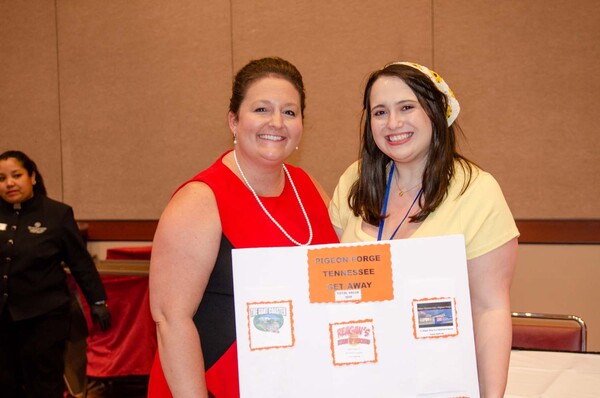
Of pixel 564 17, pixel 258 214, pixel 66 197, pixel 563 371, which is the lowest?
pixel 563 371

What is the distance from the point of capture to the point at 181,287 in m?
1.70

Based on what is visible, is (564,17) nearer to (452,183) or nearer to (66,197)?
(452,183)

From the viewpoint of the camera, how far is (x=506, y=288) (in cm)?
174

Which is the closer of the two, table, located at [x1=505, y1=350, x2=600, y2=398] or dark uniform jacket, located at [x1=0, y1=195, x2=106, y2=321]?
table, located at [x1=505, y1=350, x2=600, y2=398]

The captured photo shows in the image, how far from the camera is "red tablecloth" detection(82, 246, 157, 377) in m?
4.33

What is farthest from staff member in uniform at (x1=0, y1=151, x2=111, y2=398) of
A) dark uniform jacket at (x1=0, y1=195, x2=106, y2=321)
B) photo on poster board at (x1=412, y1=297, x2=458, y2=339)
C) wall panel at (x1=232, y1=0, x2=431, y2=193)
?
photo on poster board at (x1=412, y1=297, x2=458, y2=339)

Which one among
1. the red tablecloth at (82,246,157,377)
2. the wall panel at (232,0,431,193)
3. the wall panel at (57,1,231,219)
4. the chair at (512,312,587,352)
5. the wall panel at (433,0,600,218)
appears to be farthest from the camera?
the wall panel at (57,1,231,219)

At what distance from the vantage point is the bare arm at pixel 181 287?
1701mm

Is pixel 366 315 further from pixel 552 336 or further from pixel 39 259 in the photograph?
pixel 39 259

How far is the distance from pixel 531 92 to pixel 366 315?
3551 mm

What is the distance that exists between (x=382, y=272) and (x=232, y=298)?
0.47 meters

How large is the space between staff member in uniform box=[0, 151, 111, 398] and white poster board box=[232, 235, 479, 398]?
290 cm

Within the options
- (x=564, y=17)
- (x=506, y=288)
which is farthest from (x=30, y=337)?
(x=564, y=17)

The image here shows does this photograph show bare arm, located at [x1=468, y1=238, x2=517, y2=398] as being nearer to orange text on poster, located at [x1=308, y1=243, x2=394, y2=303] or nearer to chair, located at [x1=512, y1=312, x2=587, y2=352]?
orange text on poster, located at [x1=308, y1=243, x2=394, y2=303]
